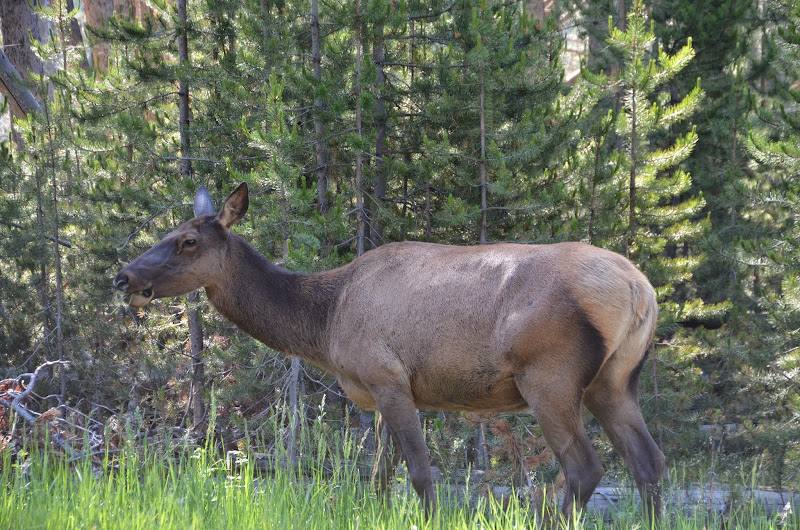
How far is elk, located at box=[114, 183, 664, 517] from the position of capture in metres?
5.59

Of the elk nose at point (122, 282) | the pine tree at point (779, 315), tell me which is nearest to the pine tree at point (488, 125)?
the pine tree at point (779, 315)

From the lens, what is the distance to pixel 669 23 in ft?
50.7

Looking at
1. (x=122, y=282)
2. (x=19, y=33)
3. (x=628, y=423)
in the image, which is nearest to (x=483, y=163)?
(x=628, y=423)

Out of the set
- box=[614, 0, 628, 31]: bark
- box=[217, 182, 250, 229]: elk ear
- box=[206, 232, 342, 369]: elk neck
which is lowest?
box=[206, 232, 342, 369]: elk neck

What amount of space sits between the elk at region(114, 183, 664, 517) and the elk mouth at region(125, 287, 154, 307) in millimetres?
11

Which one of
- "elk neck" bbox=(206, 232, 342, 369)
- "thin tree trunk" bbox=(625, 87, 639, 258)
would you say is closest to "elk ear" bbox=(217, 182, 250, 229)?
"elk neck" bbox=(206, 232, 342, 369)

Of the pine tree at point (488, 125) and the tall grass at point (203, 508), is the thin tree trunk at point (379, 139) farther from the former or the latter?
the tall grass at point (203, 508)

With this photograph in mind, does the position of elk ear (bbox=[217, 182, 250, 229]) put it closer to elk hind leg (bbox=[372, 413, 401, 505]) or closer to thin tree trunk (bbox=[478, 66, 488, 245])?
elk hind leg (bbox=[372, 413, 401, 505])

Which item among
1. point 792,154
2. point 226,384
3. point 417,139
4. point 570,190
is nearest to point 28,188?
point 226,384

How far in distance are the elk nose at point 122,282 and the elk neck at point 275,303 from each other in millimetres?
775

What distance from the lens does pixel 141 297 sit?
6500 mm

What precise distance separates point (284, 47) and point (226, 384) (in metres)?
5.01

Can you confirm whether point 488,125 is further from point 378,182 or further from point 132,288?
point 132,288

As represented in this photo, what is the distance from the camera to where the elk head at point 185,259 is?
21.2 feet
